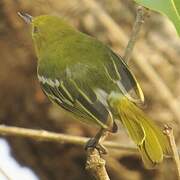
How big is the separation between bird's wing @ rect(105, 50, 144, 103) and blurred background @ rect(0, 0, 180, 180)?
2.75ft

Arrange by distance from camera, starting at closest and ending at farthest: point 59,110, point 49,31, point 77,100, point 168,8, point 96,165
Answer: point 168,8, point 96,165, point 77,100, point 49,31, point 59,110

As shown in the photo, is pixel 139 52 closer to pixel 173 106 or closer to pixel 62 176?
pixel 173 106

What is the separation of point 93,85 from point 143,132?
0.64ft

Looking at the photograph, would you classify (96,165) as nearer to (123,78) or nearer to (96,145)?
(96,145)

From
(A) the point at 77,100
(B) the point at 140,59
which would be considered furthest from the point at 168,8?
(B) the point at 140,59

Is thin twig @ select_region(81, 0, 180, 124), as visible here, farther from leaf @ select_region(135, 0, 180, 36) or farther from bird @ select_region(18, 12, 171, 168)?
leaf @ select_region(135, 0, 180, 36)

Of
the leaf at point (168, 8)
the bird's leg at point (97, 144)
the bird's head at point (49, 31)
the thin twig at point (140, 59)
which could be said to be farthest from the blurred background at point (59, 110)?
the leaf at point (168, 8)

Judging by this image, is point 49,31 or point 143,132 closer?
point 143,132

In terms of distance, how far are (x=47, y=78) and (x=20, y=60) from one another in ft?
2.75

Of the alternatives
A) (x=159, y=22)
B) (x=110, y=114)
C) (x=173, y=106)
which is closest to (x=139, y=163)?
(x=173, y=106)

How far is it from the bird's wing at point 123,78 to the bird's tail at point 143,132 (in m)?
0.02

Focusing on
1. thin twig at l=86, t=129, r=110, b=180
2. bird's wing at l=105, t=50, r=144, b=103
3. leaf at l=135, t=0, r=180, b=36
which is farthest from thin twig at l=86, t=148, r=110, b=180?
leaf at l=135, t=0, r=180, b=36

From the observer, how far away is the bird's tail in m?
1.58

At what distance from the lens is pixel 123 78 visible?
1.82 m
